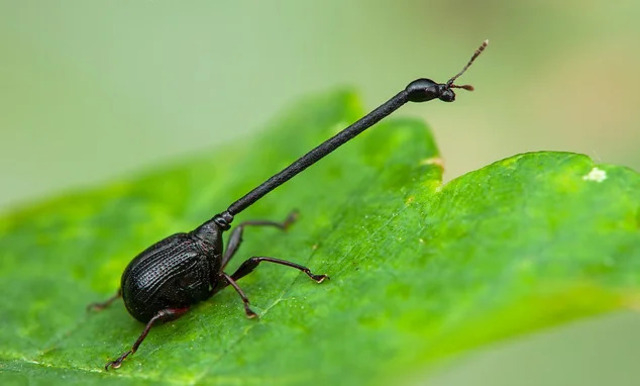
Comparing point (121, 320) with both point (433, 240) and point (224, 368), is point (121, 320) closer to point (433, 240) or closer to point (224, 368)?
point (224, 368)

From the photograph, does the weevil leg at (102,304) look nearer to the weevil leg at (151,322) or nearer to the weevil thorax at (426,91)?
the weevil leg at (151,322)

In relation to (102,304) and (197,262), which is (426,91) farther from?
(102,304)

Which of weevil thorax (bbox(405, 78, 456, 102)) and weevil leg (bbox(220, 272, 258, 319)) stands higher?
weevil thorax (bbox(405, 78, 456, 102))

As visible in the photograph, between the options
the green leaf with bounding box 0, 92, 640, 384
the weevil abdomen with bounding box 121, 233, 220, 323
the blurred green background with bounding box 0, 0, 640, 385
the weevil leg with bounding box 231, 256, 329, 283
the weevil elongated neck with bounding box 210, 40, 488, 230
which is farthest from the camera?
the blurred green background with bounding box 0, 0, 640, 385

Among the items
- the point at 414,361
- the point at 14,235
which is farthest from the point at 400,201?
the point at 14,235

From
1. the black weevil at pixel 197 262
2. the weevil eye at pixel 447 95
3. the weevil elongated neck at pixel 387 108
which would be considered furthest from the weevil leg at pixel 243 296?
the weevil eye at pixel 447 95

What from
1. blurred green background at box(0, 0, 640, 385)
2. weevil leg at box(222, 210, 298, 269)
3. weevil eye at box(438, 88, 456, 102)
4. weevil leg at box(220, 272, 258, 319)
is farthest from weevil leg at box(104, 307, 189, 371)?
blurred green background at box(0, 0, 640, 385)

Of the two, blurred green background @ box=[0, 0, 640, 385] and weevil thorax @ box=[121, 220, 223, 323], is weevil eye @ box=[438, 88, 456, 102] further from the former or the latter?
blurred green background @ box=[0, 0, 640, 385]

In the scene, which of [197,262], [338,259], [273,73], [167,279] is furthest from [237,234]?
[273,73]
